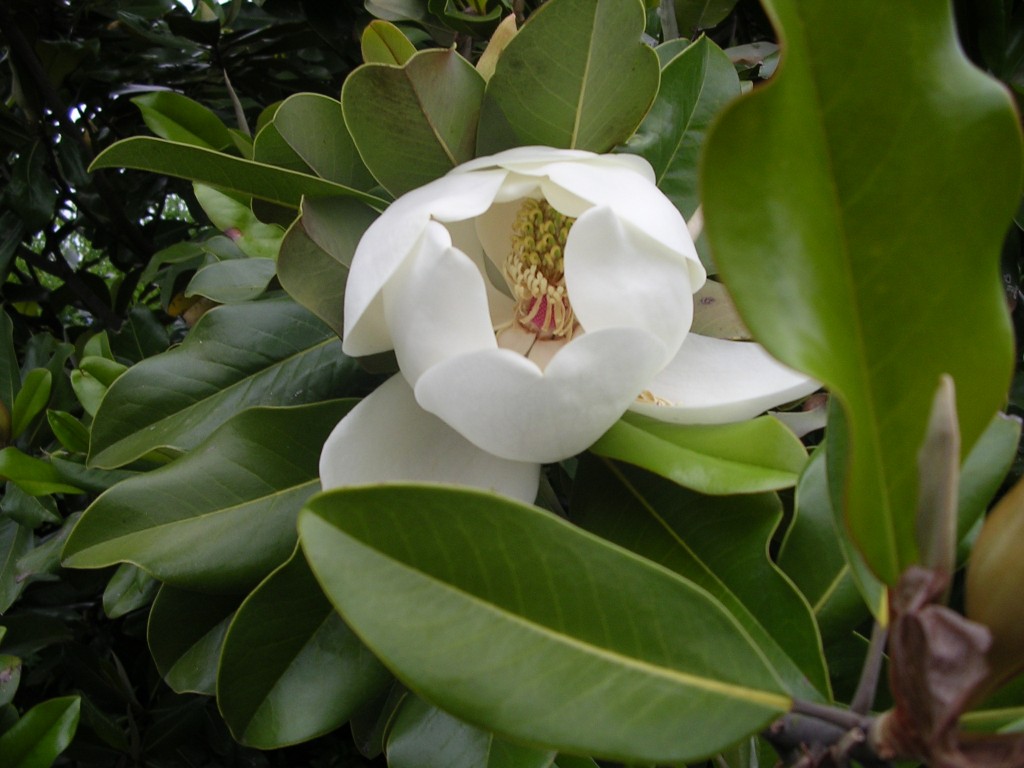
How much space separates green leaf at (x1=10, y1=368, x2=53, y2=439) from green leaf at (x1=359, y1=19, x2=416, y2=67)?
0.72 m

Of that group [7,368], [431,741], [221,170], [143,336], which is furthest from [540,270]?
[7,368]

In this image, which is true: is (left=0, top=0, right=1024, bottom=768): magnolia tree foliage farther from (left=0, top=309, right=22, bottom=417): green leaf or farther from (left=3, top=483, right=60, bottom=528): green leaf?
(left=0, top=309, right=22, bottom=417): green leaf

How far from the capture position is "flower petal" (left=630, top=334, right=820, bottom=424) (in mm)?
537

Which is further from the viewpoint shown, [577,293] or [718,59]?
[718,59]

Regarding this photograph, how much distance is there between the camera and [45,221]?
1.55 metres

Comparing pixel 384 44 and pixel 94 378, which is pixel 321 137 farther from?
pixel 94 378

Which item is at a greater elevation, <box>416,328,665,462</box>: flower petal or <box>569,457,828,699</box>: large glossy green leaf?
<box>416,328,665,462</box>: flower petal

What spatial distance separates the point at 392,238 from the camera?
20.3 inches

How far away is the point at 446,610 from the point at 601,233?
0.26 meters

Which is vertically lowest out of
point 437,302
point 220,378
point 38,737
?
point 38,737

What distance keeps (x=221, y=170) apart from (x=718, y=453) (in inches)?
15.3

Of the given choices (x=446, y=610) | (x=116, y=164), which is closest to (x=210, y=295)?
(x=116, y=164)

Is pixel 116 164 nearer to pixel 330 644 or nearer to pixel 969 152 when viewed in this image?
pixel 330 644

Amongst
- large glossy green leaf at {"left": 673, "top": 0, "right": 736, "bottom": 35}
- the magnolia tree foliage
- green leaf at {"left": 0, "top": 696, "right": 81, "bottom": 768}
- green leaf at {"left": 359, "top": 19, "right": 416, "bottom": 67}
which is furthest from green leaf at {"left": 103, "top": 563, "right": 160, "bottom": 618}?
large glossy green leaf at {"left": 673, "top": 0, "right": 736, "bottom": 35}
